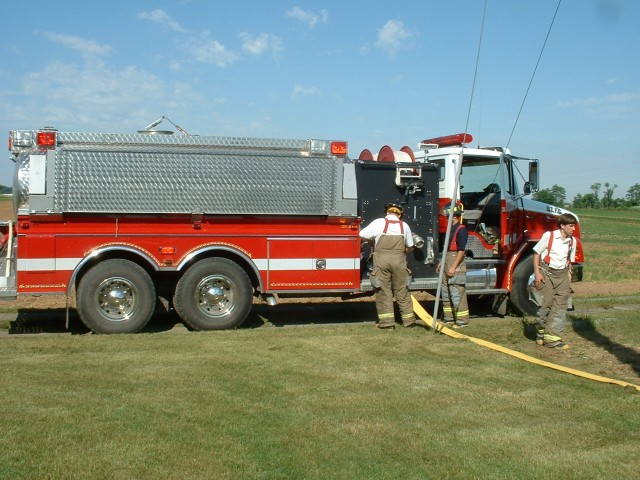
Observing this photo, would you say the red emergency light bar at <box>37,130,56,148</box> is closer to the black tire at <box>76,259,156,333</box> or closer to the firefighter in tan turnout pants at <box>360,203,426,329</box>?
the black tire at <box>76,259,156,333</box>

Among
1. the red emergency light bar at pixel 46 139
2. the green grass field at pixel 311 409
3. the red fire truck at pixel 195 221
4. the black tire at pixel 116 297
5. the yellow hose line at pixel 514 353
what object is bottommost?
the green grass field at pixel 311 409

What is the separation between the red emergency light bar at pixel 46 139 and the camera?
998cm

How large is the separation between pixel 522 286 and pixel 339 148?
3898 mm

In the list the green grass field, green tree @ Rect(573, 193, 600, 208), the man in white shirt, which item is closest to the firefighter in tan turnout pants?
the green grass field

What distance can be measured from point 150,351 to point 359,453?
13.8 ft

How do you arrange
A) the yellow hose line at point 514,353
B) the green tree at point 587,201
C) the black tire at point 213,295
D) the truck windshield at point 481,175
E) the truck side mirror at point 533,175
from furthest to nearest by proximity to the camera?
the green tree at point 587,201, the truck windshield at point 481,175, the truck side mirror at point 533,175, the black tire at point 213,295, the yellow hose line at point 514,353

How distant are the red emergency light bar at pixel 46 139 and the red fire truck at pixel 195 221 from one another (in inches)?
0.5

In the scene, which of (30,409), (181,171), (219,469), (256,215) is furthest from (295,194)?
(219,469)

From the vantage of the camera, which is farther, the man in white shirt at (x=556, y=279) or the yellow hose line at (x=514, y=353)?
the man in white shirt at (x=556, y=279)

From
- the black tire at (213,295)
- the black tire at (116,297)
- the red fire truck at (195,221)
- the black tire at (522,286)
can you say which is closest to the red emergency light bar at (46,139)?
the red fire truck at (195,221)

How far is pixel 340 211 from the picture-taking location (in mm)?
11008

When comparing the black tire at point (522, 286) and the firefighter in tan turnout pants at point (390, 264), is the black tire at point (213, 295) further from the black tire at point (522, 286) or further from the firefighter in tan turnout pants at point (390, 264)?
the black tire at point (522, 286)

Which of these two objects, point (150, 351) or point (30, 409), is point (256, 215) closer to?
point (150, 351)

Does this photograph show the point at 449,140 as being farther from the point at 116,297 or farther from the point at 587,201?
the point at 587,201
